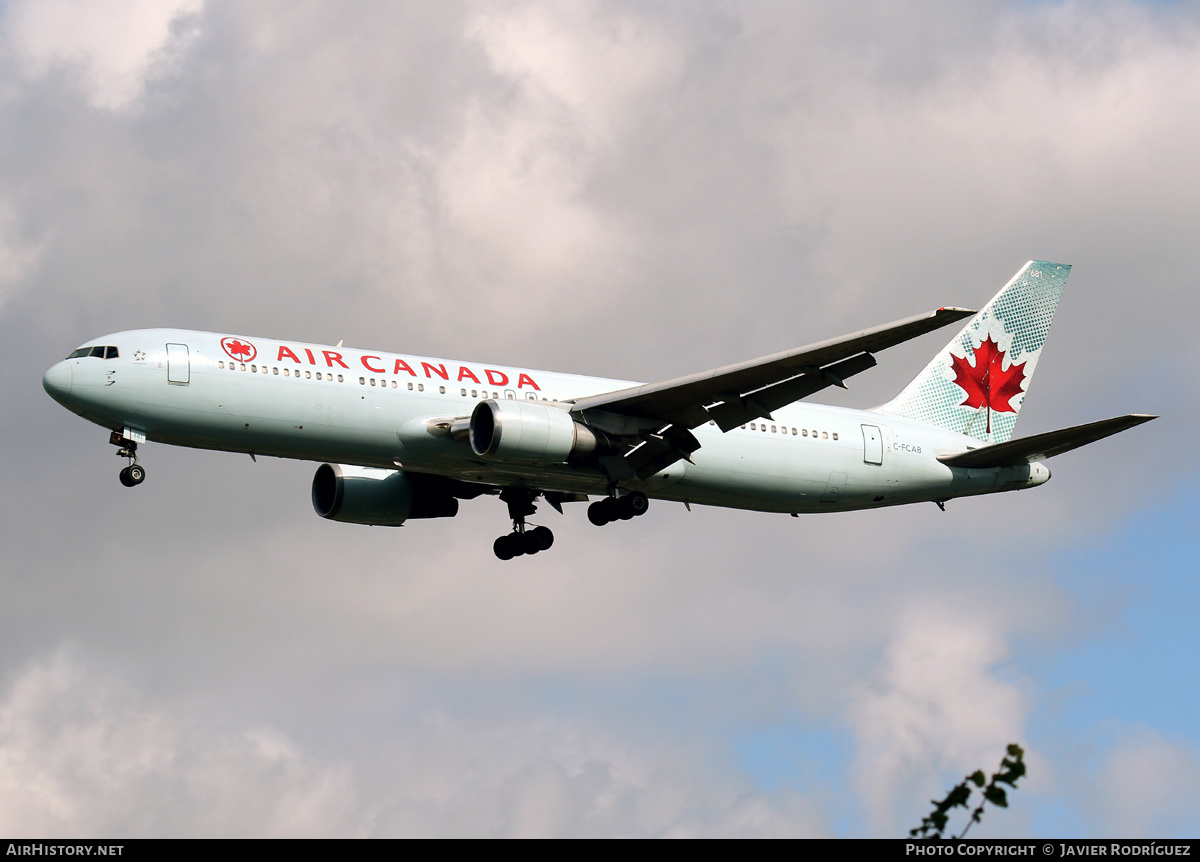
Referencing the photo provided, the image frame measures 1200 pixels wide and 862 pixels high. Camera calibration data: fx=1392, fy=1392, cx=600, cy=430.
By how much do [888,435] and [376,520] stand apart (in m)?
15.9

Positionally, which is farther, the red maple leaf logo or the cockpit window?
the red maple leaf logo

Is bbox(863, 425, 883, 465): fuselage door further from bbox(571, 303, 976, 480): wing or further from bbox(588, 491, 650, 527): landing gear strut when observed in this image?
bbox(588, 491, 650, 527): landing gear strut

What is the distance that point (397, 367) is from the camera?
36.0m

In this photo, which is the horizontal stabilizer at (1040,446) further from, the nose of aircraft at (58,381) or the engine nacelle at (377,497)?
the nose of aircraft at (58,381)

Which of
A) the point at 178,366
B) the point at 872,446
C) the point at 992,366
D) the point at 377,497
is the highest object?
the point at 992,366

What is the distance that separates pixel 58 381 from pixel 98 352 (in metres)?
1.18

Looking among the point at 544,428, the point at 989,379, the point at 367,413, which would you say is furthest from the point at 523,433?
the point at 989,379

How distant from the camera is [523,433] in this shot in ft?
115

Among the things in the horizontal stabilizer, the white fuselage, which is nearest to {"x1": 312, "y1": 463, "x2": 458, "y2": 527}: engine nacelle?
the white fuselage

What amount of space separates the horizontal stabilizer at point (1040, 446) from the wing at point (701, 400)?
7246 mm

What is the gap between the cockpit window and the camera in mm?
34281

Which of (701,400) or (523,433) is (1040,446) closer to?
(701,400)

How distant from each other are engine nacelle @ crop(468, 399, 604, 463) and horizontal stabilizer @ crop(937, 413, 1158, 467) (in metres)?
13.2

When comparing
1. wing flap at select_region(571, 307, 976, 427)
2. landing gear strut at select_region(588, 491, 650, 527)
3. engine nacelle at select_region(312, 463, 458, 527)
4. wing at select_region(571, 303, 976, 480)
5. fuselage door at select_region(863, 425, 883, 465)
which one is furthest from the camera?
engine nacelle at select_region(312, 463, 458, 527)
